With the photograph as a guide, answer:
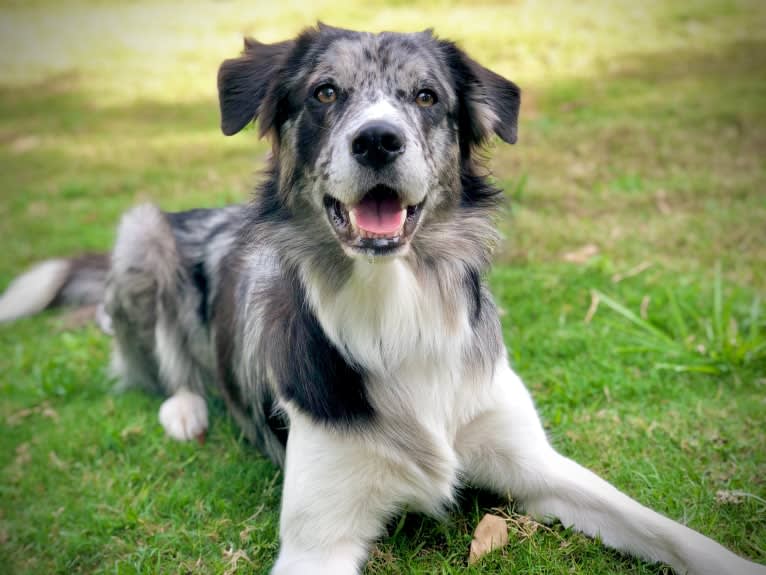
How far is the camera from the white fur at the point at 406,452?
283 cm

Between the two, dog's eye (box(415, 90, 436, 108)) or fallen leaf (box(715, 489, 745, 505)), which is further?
fallen leaf (box(715, 489, 745, 505))

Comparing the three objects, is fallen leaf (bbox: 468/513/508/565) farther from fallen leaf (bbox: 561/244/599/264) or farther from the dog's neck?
fallen leaf (bbox: 561/244/599/264)

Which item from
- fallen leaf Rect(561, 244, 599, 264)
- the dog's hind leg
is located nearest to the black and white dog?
the dog's hind leg

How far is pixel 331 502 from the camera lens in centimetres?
283

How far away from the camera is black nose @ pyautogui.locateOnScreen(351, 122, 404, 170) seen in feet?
8.46

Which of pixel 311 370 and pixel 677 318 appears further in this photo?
pixel 677 318

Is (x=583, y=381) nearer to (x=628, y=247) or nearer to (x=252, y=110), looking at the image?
(x=628, y=247)

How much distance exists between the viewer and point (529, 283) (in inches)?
205

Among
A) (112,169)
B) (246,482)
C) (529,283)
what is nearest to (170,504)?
(246,482)

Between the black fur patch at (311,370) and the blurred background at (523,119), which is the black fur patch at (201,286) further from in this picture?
the blurred background at (523,119)

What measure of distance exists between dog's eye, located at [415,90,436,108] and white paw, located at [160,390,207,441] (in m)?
2.29

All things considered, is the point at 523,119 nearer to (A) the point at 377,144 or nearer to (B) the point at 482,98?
(B) the point at 482,98

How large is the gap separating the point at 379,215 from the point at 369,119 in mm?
359

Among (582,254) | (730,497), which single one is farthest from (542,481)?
(582,254)
